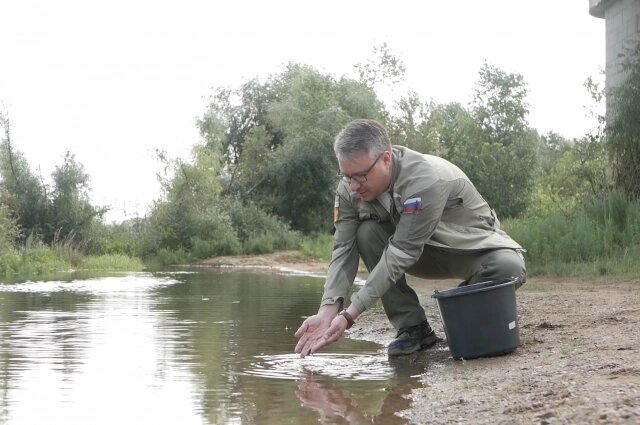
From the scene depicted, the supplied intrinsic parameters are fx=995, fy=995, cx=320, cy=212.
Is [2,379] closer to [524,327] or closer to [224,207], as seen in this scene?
[524,327]

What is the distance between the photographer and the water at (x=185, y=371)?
4152 millimetres

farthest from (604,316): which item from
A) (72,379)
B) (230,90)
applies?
(230,90)

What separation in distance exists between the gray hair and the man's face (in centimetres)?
2

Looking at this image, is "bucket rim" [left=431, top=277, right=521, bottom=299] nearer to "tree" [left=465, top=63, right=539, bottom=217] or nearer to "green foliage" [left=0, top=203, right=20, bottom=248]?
"green foliage" [left=0, top=203, right=20, bottom=248]

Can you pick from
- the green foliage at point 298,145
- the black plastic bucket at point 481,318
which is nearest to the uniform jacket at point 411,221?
the black plastic bucket at point 481,318

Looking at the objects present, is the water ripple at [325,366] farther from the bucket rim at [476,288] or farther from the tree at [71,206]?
the tree at [71,206]

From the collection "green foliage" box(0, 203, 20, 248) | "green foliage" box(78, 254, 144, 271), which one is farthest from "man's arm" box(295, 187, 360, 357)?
"green foliage" box(78, 254, 144, 271)

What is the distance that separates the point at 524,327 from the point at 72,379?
2914 millimetres

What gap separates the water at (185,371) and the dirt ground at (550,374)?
210 mm

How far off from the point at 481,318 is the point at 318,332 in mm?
838

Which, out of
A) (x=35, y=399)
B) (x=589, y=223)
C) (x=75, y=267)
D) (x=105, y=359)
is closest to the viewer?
(x=35, y=399)

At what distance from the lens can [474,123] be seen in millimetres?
48344

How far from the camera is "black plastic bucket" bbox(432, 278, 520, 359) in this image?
5.05 m

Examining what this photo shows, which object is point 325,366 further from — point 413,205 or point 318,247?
point 318,247
